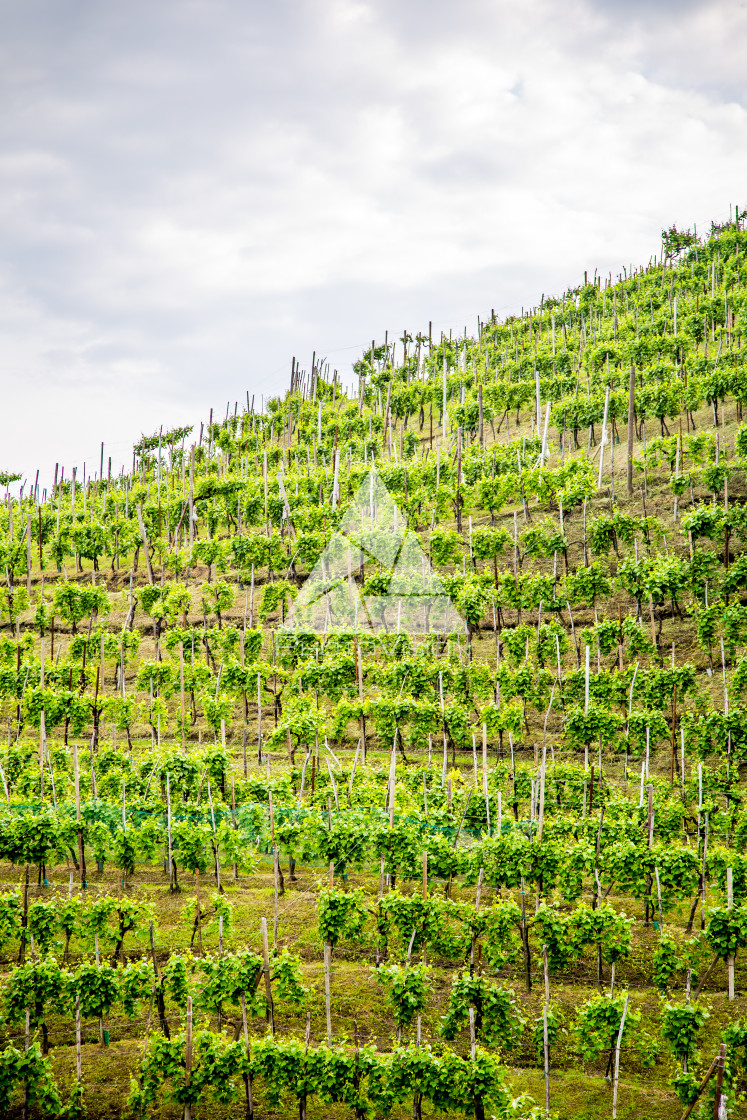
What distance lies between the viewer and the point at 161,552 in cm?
4097

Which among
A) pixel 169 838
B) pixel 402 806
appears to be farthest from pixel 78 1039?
pixel 402 806

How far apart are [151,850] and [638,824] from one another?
9.50 meters

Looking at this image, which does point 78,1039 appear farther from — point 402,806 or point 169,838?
point 402,806

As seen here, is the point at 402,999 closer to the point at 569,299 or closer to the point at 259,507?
the point at 259,507

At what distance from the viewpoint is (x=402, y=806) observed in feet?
53.9

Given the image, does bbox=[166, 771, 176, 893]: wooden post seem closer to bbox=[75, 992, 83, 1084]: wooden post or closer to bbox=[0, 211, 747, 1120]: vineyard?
bbox=[0, 211, 747, 1120]: vineyard

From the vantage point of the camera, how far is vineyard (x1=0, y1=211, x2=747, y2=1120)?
10.9 metres

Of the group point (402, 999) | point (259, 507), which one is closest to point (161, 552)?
point (259, 507)

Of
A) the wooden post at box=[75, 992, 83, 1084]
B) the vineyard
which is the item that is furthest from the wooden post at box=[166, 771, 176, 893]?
the wooden post at box=[75, 992, 83, 1084]

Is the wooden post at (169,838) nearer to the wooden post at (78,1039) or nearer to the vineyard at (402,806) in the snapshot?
the vineyard at (402,806)

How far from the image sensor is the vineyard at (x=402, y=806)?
10.9 meters

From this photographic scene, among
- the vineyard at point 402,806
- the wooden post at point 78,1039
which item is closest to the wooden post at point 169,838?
the vineyard at point 402,806

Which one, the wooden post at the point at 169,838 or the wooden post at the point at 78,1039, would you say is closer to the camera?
the wooden post at the point at 78,1039

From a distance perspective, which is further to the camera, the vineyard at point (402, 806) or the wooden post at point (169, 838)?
the wooden post at point (169, 838)
